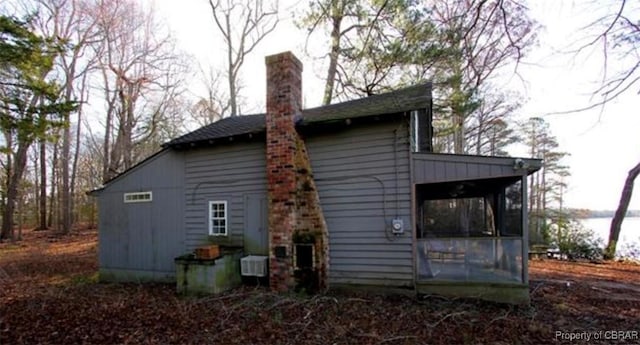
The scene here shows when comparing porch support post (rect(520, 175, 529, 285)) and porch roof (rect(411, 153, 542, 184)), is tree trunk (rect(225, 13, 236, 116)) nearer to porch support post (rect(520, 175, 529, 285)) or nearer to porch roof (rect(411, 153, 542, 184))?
porch roof (rect(411, 153, 542, 184))

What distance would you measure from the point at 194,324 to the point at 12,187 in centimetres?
1892

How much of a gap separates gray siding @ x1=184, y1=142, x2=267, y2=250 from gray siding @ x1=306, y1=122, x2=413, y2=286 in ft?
4.71

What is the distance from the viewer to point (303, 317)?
18.3 ft

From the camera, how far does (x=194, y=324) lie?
17.8 ft

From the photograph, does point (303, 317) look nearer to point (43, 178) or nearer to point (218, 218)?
point (218, 218)

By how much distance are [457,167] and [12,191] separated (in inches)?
857

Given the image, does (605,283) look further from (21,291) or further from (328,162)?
(21,291)

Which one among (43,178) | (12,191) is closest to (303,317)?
(12,191)

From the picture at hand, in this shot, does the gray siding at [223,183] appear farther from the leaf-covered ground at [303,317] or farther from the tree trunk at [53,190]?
the tree trunk at [53,190]

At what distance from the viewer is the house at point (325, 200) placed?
6.29 m

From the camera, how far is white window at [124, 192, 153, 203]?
9.06 m

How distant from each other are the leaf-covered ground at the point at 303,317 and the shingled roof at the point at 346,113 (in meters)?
3.33

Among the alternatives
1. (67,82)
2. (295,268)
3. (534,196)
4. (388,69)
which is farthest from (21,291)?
(534,196)

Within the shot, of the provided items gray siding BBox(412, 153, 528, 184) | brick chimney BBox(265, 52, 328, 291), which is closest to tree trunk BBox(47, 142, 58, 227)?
brick chimney BBox(265, 52, 328, 291)
